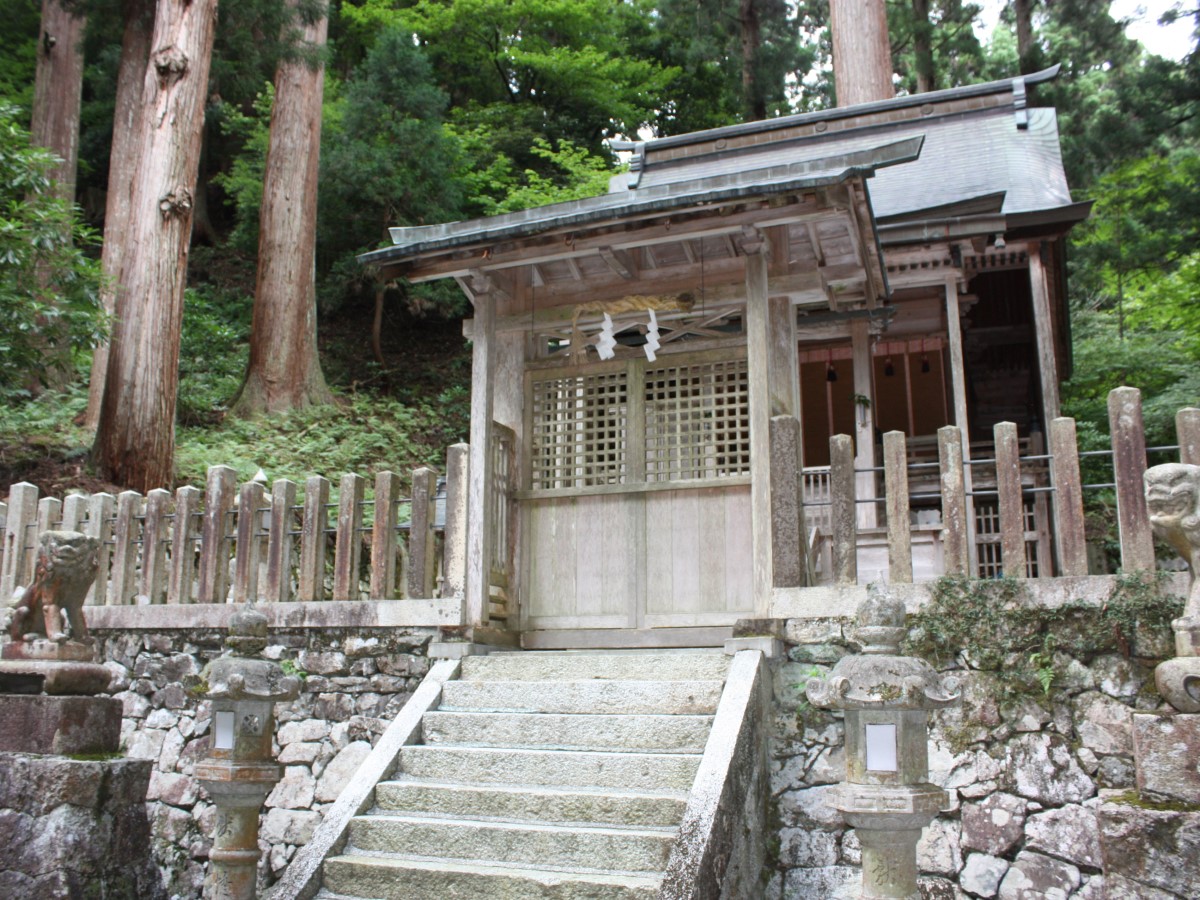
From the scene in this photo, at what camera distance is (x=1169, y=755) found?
449 centimetres

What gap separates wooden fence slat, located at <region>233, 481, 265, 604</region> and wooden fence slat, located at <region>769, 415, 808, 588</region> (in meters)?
4.18

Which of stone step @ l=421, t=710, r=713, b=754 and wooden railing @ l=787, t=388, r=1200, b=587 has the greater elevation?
wooden railing @ l=787, t=388, r=1200, b=587

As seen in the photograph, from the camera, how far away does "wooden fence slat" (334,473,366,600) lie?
25.1 ft

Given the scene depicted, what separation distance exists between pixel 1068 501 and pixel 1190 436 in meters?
0.73

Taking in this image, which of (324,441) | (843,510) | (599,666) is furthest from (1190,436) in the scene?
(324,441)

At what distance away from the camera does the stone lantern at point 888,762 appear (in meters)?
4.42

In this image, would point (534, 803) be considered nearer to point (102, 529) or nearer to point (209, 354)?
point (102, 529)

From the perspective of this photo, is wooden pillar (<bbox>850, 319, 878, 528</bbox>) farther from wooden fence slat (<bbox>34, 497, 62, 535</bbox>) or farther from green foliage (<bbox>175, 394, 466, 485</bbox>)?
wooden fence slat (<bbox>34, 497, 62, 535</bbox>)

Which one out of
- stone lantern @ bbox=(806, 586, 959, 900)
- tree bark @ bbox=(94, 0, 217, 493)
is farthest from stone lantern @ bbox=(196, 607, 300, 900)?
tree bark @ bbox=(94, 0, 217, 493)

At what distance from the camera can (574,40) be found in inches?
969

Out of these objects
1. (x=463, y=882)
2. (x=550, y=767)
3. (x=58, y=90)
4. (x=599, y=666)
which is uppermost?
(x=58, y=90)

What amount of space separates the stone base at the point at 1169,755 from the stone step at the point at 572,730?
224cm

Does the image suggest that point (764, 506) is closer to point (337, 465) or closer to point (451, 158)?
point (337, 465)

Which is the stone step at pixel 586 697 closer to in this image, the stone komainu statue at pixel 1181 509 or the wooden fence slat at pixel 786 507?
the wooden fence slat at pixel 786 507
